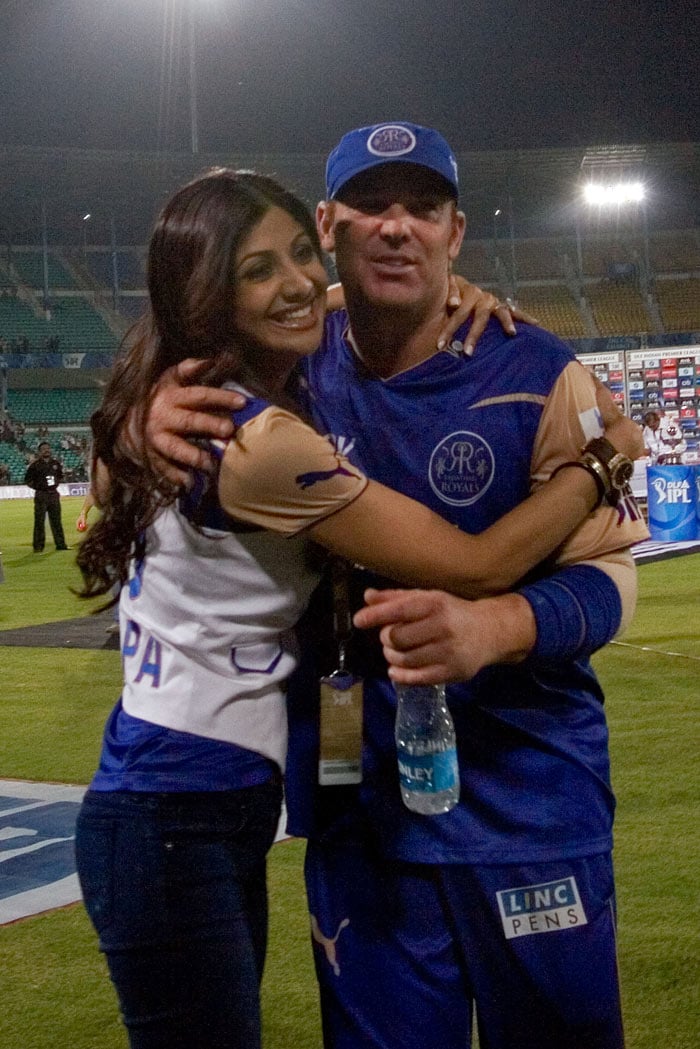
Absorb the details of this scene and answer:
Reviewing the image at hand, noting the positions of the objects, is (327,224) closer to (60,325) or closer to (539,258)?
(60,325)

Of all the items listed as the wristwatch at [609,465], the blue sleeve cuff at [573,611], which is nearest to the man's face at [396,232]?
the wristwatch at [609,465]

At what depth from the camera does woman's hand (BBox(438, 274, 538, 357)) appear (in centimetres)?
229

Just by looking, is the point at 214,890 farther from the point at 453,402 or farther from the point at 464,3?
the point at 464,3

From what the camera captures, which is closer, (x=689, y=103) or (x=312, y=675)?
(x=312, y=675)

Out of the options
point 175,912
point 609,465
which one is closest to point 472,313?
point 609,465

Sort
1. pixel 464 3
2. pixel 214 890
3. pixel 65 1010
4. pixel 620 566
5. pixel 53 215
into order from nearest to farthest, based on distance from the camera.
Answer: pixel 214 890 → pixel 620 566 → pixel 65 1010 → pixel 53 215 → pixel 464 3

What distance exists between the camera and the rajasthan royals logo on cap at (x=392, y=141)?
2.24 m

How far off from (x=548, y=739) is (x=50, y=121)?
196 feet

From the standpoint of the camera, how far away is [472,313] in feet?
7.75

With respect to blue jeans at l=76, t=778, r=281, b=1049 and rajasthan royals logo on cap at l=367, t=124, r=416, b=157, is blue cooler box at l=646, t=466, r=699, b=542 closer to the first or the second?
rajasthan royals logo on cap at l=367, t=124, r=416, b=157

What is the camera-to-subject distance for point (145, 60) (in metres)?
56.1

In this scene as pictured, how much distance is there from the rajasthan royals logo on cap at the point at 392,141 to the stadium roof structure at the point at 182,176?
3965 cm

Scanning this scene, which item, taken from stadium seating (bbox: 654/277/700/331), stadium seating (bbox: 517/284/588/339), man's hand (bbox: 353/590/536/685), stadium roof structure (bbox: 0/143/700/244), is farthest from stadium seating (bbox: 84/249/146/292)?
man's hand (bbox: 353/590/536/685)

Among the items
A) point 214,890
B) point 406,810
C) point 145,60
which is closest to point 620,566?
point 406,810
